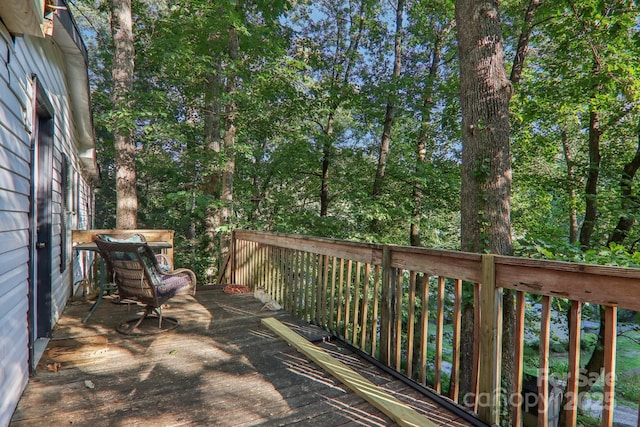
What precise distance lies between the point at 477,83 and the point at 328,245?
7.33ft

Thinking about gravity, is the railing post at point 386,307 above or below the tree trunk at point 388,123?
below

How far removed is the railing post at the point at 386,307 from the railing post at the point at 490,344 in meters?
0.79

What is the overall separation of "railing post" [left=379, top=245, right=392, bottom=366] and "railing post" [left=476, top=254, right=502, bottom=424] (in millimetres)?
790

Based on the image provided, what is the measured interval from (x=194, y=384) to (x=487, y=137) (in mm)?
3390

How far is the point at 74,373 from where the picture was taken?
249 cm

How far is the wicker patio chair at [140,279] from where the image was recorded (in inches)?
128

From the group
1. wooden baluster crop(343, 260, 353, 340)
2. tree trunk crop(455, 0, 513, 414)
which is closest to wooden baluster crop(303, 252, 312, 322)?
wooden baluster crop(343, 260, 353, 340)

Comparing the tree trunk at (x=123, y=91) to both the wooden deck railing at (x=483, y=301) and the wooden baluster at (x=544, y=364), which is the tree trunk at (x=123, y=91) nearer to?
the wooden deck railing at (x=483, y=301)

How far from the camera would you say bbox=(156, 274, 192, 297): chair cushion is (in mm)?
3377

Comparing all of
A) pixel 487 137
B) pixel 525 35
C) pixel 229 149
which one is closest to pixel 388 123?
pixel 525 35

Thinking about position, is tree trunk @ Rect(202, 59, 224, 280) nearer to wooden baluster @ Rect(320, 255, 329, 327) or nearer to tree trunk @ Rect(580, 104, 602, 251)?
wooden baluster @ Rect(320, 255, 329, 327)

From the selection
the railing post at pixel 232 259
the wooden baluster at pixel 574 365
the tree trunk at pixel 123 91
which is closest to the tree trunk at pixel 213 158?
the railing post at pixel 232 259

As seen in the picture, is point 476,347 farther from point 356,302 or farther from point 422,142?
point 422,142

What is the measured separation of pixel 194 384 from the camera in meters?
2.38
